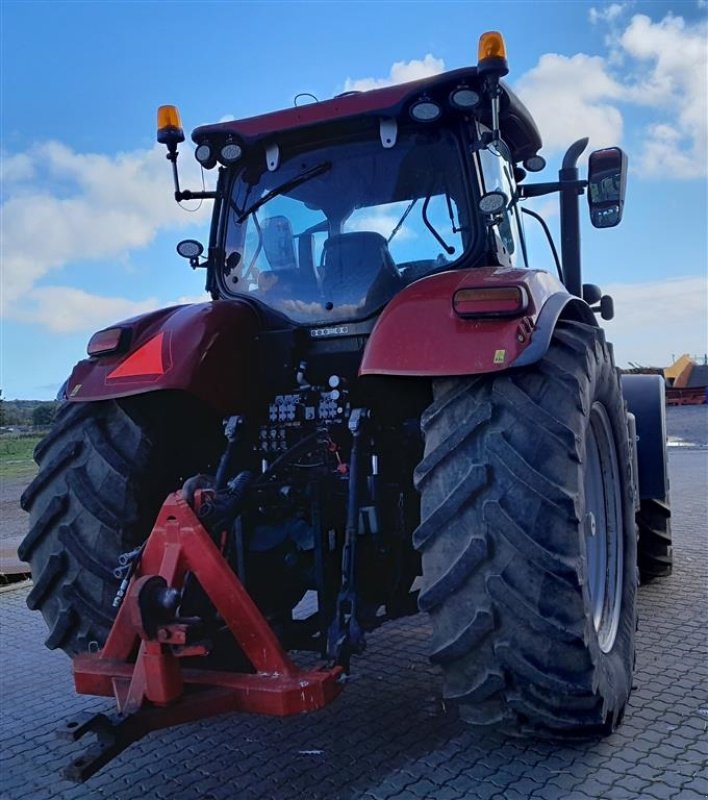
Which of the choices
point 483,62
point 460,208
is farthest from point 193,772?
point 483,62

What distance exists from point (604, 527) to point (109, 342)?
6.91ft

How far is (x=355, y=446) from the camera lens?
2820 millimetres

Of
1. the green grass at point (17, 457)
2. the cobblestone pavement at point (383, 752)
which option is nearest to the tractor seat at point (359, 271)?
the cobblestone pavement at point (383, 752)

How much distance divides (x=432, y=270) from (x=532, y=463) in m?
1.13

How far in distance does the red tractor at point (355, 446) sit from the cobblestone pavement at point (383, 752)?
6.9 inches

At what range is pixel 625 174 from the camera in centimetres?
379

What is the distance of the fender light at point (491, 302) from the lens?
241 centimetres

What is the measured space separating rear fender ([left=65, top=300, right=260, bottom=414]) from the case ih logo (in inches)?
10.4

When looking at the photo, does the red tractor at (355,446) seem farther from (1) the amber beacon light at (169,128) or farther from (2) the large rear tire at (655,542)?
(2) the large rear tire at (655,542)

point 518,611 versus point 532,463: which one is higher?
point 532,463

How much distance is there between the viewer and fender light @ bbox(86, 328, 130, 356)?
10.1 feet

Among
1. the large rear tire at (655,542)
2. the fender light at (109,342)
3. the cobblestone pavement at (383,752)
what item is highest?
the fender light at (109,342)

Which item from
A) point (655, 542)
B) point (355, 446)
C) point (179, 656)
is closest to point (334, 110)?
point (355, 446)

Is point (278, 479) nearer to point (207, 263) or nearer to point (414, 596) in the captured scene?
point (414, 596)
